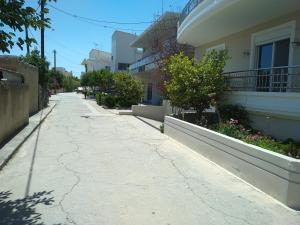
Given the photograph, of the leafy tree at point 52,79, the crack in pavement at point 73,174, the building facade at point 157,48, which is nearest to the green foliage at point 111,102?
the building facade at point 157,48

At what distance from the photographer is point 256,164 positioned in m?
7.12

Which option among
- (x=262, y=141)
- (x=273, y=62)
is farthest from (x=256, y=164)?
(x=273, y=62)

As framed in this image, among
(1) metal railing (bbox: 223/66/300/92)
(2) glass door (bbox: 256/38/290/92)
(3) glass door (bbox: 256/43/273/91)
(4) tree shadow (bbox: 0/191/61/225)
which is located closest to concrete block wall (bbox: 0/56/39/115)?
(1) metal railing (bbox: 223/66/300/92)

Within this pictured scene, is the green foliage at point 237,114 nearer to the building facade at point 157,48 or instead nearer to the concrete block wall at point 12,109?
the concrete block wall at point 12,109

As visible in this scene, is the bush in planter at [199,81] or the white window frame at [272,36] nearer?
the white window frame at [272,36]

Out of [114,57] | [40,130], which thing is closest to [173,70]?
[40,130]

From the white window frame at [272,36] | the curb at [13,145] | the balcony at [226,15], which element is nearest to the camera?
the curb at [13,145]

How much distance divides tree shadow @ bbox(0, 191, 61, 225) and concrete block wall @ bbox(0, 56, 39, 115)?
43.2 feet

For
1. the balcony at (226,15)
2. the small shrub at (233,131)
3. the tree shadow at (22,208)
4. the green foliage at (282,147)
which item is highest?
the balcony at (226,15)

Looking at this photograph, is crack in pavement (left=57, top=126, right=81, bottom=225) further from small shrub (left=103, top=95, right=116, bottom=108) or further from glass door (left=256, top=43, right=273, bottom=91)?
small shrub (left=103, top=95, right=116, bottom=108)

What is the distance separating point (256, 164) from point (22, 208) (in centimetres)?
420

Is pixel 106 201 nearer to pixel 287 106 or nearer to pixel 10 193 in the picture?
pixel 10 193

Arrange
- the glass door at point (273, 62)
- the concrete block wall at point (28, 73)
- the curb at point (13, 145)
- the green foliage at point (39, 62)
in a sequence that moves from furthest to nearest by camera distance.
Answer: the green foliage at point (39, 62)
the concrete block wall at point (28, 73)
the glass door at point (273, 62)
the curb at point (13, 145)

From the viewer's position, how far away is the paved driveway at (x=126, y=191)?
216 inches
